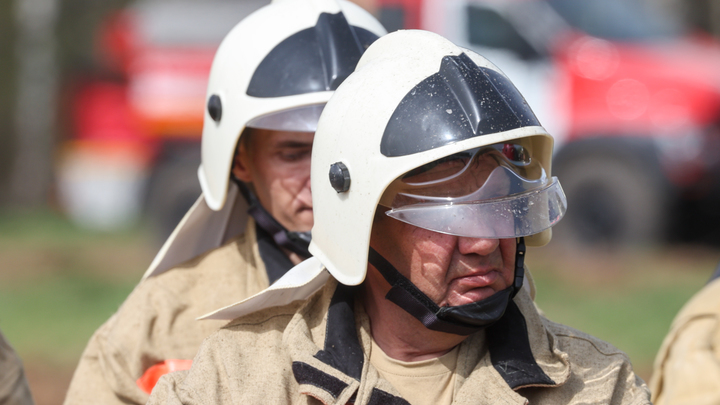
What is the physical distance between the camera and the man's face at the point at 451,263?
7.06ft

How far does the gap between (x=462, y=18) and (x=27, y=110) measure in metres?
8.97

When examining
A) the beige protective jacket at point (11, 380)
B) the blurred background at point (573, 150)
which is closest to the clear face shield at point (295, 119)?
the beige protective jacket at point (11, 380)

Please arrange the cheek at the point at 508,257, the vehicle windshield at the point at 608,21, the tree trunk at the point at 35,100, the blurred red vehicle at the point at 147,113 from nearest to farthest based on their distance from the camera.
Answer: the cheek at the point at 508,257 < the vehicle windshield at the point at 608,21 < the blurred red vehicle at the point at 147,113 < the tree trunk at the point at 35,100

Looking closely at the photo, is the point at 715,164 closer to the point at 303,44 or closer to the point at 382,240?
the point at 303,44

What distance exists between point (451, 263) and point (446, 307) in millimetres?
109

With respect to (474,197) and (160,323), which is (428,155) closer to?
(474,197)

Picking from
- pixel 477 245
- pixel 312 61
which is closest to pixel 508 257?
pixel 477 245

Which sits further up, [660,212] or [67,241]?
[660,212]

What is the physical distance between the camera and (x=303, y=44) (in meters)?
3.09

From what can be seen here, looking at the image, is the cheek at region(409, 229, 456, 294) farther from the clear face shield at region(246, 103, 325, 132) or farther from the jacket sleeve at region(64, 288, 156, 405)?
the jacket sleeve at region(64, 288, 156, 405)

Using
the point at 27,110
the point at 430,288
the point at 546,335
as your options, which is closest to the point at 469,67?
the point at 430,288

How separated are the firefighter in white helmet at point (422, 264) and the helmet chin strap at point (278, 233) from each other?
64 centimetres

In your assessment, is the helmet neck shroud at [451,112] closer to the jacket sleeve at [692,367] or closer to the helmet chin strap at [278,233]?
the helmet chin strap at [278,233]

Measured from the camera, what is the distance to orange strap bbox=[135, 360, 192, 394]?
2.85 m
